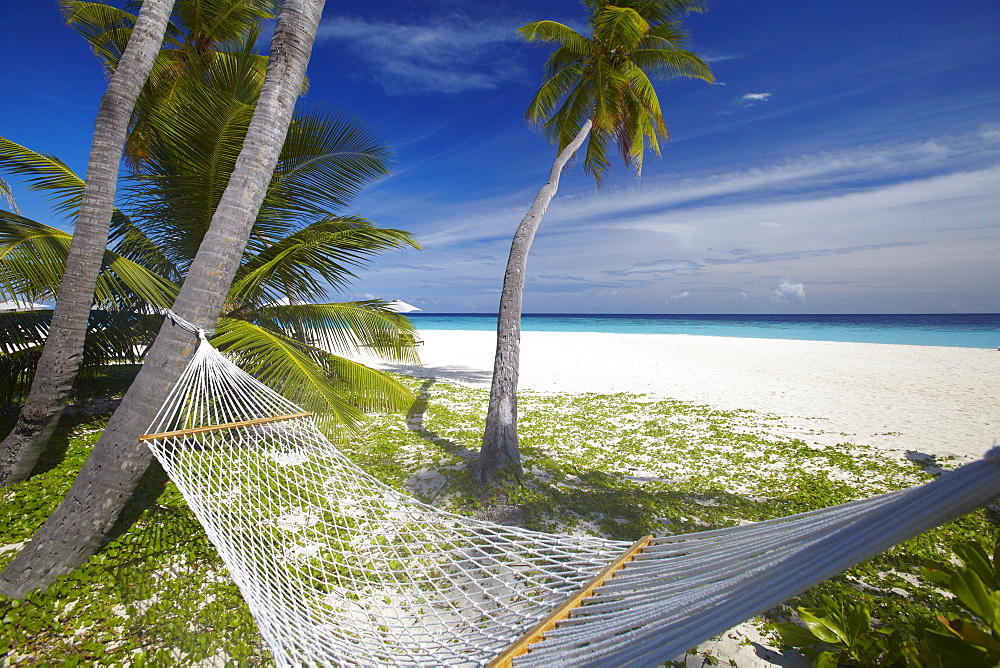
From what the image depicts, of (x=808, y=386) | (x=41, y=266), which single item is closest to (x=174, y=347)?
(x=41, y=266)

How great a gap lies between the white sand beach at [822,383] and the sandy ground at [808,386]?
0.01 m

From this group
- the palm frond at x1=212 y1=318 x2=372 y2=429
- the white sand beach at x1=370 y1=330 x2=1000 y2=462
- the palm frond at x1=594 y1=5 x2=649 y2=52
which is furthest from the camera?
the palm frond at x1=594 y1=5 x2=649 y2=52

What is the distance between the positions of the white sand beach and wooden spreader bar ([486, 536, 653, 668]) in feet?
13.1

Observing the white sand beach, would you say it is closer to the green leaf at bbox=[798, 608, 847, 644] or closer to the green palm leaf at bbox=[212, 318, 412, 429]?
the green leaf at bbox=[798, 608, 847, 644]

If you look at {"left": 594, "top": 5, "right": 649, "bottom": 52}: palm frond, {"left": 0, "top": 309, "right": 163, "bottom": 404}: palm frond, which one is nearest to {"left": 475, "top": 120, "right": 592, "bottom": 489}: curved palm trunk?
{"left": 594, "top": 5, "right": 649, "bottom": 52}: palm frond

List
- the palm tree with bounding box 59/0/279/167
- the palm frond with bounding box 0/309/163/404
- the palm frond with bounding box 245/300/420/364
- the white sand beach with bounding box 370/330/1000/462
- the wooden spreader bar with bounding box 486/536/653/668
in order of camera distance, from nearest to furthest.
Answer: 1. the wooden spreader bar with bounding box 486/536/653/668
2. the palm frond with bounding box 0/309/163/404
3. the palm frond with bounding box 245/300/420/364
4. the white sand beach with bounding box 370/330/1000/462
5. the palm tree with bounding box 59/0/279/167

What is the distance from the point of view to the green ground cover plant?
1.77 m

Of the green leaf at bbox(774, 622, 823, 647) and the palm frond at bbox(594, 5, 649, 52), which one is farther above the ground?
the palm frond at bbox(594, 5, 649, 52)

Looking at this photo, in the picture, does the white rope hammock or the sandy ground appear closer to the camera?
the white rope hammock

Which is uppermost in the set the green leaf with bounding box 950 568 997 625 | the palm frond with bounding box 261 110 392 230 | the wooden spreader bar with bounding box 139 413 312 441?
the palm frond with bounding box 261 110 392 230

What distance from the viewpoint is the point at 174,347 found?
2182 mm

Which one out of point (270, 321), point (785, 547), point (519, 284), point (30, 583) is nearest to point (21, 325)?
point (270, 321)

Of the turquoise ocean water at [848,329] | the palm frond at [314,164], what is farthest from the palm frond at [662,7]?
the turquoise ocean water at [848,329]

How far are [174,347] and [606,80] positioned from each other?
5.14 meters
